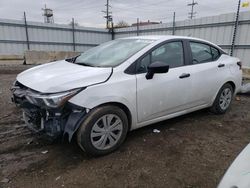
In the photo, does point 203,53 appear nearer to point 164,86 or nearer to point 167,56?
point 167,56

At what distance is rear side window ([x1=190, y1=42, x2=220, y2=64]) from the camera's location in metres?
3.70

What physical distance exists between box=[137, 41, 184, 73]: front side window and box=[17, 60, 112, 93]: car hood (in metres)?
0.54

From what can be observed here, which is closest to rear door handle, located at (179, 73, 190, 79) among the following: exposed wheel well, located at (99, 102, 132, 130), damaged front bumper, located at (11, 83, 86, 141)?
exposed wheel well, located at (99, 102, 132, 130)

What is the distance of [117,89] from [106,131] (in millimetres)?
562

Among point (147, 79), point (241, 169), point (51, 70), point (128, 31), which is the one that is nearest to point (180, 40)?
point (147, 79)

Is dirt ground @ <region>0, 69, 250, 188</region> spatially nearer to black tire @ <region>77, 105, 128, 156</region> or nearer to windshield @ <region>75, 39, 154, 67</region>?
black tire @ <region>77, 105, 128, 156</region>

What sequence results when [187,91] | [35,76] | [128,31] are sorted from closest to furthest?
[35,76], [187,91], [128,31]

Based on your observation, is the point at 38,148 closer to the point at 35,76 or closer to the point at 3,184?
the point at 3,184

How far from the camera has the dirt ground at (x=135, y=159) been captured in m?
2.30

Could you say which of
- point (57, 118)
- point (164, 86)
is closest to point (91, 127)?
point (57, 118)

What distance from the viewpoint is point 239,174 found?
126 centimetres

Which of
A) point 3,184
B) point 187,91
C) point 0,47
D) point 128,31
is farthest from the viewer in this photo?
point 128,31

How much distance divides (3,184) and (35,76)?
4.40 feet

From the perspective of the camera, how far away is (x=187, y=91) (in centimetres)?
346
